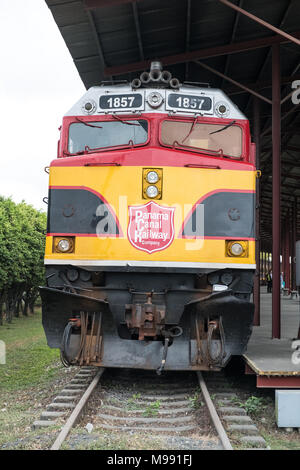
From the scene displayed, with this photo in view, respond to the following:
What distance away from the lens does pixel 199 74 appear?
40.6 feet

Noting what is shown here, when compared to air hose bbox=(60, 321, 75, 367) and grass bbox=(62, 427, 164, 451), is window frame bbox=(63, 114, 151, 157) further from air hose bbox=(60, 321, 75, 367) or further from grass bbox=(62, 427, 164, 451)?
grass bbox=(62, 427, 164, 451)

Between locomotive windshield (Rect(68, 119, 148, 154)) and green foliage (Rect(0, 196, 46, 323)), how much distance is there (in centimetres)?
1375

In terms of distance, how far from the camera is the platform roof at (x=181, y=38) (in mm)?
9492

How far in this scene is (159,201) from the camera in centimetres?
652

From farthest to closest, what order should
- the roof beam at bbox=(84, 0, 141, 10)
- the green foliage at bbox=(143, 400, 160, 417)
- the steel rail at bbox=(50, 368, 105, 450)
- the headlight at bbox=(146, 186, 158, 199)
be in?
the roof beam at bbox=(84, 0, 141, 10) < the headlight at bbox=(146, 186, 158, 199) < the green foliage at bbox=(143, 400, 160, 417) < the steel rail at bbox=(50, 368, 105, 450)

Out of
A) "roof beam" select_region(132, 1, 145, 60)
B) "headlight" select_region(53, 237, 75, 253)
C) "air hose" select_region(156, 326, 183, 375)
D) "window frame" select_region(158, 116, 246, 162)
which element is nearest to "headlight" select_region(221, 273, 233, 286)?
"air hose" select_region(156, 326, 183, 375)

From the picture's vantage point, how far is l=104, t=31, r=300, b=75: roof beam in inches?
406

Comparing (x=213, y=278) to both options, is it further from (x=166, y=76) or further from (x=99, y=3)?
(x=99, y=3)

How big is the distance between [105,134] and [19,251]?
16.5 metres

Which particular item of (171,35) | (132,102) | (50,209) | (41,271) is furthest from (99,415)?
(41,271)

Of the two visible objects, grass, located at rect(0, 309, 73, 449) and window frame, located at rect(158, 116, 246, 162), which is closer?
grass, located at rect(0, 309, 73, 449)

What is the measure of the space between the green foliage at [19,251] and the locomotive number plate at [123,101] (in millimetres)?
14027

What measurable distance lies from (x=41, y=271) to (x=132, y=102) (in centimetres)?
1998

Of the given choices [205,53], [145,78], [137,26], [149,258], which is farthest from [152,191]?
[205,53]
